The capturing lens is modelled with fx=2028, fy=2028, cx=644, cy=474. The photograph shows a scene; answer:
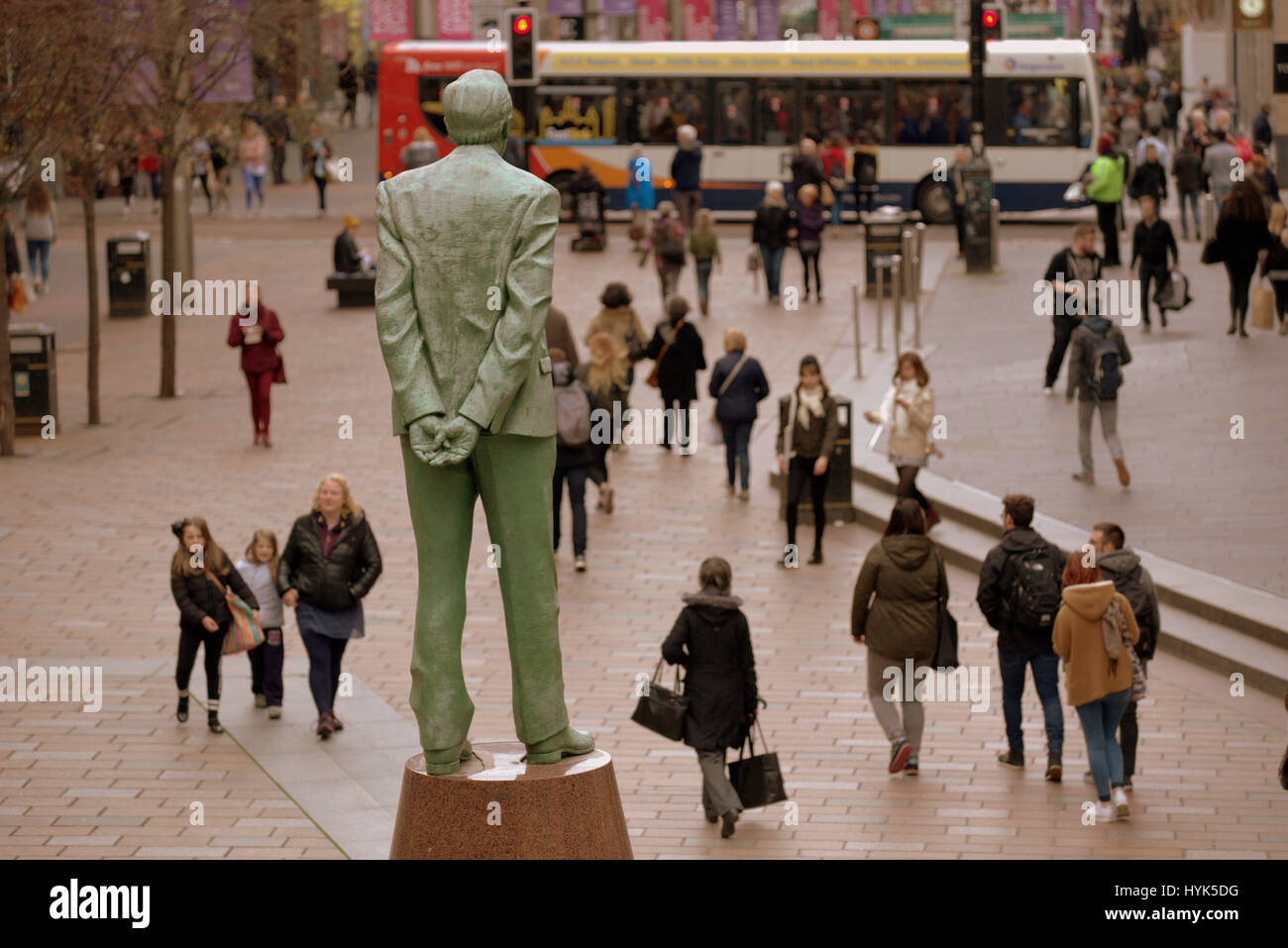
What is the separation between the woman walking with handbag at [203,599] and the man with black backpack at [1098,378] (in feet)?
25.0

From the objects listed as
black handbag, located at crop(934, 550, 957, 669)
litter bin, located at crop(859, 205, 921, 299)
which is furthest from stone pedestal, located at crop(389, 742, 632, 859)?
litter bin, located at crop(859, 205, 921, 299)

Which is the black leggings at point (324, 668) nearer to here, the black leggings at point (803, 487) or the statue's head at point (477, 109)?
the statue's head at point (477, 109)

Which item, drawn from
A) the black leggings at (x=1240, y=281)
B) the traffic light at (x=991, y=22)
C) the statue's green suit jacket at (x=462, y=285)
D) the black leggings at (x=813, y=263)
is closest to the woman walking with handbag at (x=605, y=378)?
the black leggings at (x=1240, y=281)

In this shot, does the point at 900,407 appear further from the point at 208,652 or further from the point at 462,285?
the point at 462,285

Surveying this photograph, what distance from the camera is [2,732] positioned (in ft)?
37.6

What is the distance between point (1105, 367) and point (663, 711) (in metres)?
7.37

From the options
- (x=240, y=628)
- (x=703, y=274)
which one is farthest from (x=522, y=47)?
(x=240, y=628)

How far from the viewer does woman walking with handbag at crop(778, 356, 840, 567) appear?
15656mm

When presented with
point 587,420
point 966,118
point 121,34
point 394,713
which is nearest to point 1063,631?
point 394,713

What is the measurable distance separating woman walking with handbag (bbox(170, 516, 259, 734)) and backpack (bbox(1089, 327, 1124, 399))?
299 inches

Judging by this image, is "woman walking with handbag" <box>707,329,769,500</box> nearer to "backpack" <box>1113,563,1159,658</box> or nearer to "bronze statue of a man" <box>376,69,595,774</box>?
"backpack" <box>1113,563,1159,658</box>

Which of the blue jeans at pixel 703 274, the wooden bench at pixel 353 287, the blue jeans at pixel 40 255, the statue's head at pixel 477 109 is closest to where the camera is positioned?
the statue's head at pixel 477 109

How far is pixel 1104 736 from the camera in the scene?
10422 mm

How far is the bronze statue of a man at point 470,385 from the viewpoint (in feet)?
23.2
